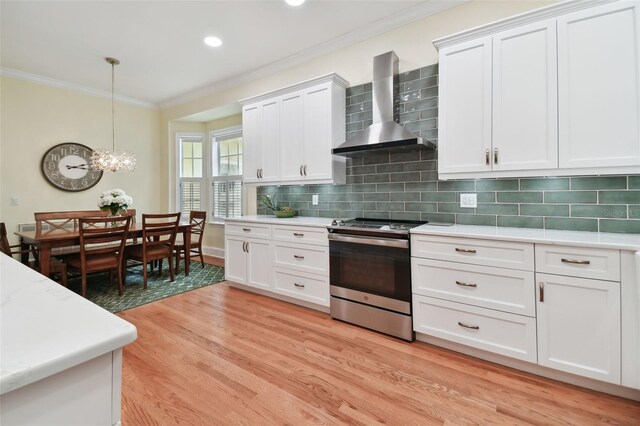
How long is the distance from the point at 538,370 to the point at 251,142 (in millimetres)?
3537

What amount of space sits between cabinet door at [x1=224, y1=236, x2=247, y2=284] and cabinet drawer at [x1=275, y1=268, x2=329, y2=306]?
0.54 metres

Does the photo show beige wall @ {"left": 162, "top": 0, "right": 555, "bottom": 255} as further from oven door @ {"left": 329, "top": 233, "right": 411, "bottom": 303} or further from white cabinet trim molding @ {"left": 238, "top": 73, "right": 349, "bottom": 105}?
oven door @ {"left": 329, "top": 233, "right": 411, "bottom": 303}

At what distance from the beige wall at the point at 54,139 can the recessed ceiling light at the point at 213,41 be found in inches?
112

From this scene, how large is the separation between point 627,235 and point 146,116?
6745 millimetres

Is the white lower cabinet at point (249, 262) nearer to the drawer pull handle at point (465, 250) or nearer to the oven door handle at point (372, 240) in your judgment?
the oven door handle at point (372, 240)

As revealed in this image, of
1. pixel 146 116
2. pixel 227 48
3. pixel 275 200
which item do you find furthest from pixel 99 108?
pixel 275 200

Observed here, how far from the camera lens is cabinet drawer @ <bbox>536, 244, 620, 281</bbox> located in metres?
1.70

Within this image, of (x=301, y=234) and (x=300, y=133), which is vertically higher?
(x=300, y=133)

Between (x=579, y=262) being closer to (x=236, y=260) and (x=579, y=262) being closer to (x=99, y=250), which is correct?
(x=236, y=260)

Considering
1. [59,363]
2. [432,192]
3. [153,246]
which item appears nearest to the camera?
[59,363]

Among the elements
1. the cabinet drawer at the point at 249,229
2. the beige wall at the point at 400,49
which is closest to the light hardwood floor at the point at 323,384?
the cabinet drawer at the point at 249,229

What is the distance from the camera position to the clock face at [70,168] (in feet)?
14.9

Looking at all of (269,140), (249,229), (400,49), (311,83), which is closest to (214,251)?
(249,229)

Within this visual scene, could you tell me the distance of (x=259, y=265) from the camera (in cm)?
343
